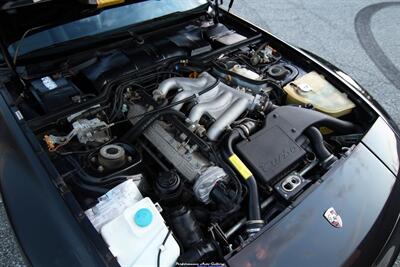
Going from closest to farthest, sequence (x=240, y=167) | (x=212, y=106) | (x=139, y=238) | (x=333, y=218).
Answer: (x=139, y=238)
(x=333, y=218)
(x=240, y=167)
(x=212, y=106)

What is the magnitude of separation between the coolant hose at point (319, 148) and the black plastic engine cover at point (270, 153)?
93 mm

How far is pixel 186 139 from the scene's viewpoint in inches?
63.6

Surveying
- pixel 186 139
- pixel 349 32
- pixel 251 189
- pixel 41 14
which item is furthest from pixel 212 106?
pixel 349 32

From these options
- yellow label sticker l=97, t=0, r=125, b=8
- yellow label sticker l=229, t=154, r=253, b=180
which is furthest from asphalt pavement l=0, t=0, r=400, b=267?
yellow label sticker l=97, t=0, r=125, b=8

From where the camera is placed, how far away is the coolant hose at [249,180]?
1.33m

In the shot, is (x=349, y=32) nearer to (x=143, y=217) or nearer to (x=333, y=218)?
(x=333, y=218)

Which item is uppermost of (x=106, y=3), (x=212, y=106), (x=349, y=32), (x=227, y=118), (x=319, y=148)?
(x=106, y=3)

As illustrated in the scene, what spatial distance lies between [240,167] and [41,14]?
1.30 meters

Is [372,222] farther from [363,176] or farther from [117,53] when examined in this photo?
[117,53]

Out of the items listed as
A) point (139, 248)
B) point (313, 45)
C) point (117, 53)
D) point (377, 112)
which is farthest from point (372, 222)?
point (313, 45)

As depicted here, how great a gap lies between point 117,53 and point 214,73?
1.87 ft

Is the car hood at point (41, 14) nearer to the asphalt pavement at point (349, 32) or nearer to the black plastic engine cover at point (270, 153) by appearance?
the black plastic engine cover at point (270, 153)

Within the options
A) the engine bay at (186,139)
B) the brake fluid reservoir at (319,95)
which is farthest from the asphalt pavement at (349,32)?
the engine bay at (186,139)

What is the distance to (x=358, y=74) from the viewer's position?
379 cm
